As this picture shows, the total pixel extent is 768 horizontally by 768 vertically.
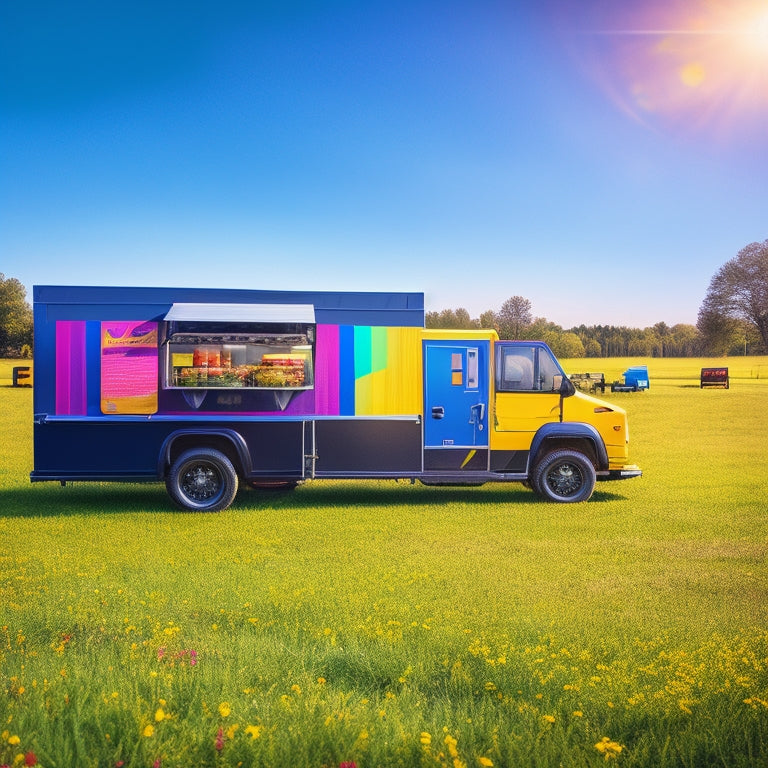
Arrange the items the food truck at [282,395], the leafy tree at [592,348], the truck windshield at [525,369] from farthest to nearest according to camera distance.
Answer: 1. the leafy tree at [592,348]
2. the truck windshield at [525,369]
3. the food truck at [282,395]

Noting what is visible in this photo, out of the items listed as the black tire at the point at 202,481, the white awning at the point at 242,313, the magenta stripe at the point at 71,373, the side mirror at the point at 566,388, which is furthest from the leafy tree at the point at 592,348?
the magenta stripe at the point at 71,373

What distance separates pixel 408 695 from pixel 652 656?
1.96 m

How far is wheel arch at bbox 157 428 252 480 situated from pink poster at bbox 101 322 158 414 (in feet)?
1.88

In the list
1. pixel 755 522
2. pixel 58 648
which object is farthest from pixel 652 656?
pixel 755 522

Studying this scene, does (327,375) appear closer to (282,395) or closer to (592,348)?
(282,395)

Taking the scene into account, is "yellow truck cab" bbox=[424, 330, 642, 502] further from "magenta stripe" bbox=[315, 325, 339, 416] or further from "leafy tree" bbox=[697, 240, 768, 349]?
"leafy tree" bbox=[697, 240, 768, 349]

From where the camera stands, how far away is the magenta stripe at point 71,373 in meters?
11.7

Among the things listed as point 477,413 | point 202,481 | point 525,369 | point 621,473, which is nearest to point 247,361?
point 202,481

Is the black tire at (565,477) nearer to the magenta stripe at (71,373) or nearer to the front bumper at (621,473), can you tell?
the front bumper at (621,473)

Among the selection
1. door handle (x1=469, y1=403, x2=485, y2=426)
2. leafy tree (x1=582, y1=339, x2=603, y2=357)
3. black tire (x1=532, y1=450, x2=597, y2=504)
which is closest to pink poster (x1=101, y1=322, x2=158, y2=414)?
door handle (x1=469, y1=403, x2=485, y2=426)

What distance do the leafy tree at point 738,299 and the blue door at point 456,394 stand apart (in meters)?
70.8

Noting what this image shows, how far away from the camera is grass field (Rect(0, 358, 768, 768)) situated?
435 cm

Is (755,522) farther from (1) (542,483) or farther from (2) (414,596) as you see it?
(2) (414,596)

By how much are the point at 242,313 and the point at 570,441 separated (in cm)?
547
